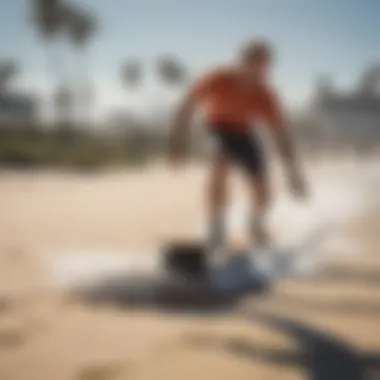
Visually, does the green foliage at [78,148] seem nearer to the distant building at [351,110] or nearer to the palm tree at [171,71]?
the palm tree at [171,71]

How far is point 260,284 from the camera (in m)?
1.46

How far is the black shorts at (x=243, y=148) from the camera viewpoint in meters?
1.39

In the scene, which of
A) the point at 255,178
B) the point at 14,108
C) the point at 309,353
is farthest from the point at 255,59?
the point at 309,353

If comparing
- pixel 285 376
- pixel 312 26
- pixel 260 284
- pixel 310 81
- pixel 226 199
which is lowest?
pixel 285 376

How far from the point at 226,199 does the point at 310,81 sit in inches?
12.8

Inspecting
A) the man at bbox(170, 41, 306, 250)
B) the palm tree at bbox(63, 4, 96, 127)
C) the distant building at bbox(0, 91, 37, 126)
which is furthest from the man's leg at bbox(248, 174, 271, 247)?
the distant building at bbox(0, 91, 37, 126)

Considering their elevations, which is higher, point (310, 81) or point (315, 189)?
point (310, 81)

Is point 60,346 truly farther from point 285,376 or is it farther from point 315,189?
point 315,189

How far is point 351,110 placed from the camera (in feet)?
4.66

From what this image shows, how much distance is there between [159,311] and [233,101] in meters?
0.50

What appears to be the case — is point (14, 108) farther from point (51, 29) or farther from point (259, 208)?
point (259, 208)

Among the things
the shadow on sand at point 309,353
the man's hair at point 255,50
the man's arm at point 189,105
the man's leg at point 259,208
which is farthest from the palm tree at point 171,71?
the shadow on sand at point 309,353


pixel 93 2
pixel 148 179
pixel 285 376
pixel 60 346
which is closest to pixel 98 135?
pixel 148 179

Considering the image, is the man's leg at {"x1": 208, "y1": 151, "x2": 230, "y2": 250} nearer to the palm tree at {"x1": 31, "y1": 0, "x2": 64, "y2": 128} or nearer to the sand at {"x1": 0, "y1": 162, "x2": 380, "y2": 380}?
the sand at {"x1": 0, "y1": 162, "x2": 380, "y2": 380}
